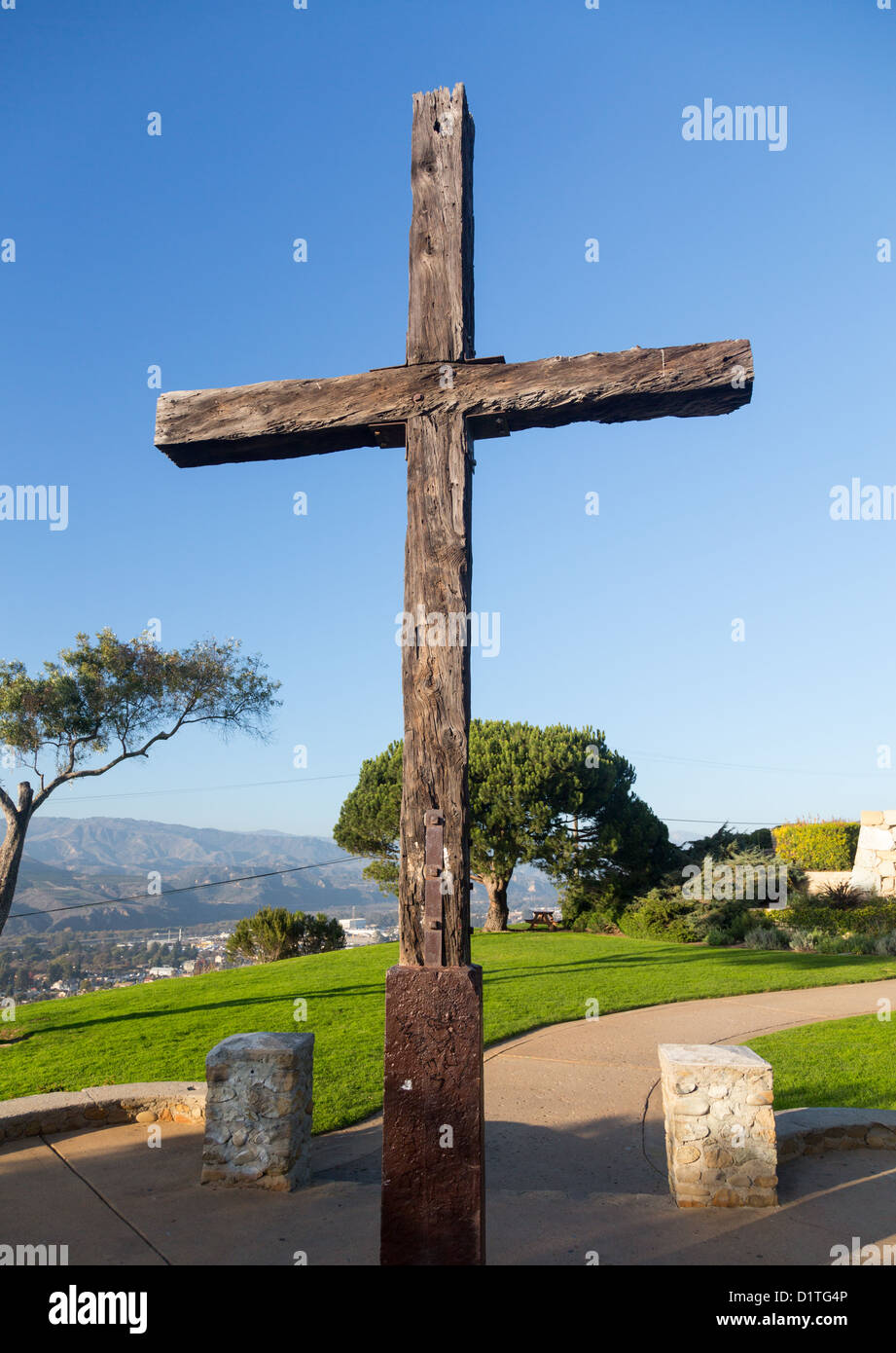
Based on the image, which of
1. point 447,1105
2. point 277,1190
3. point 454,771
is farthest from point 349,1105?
point 454,771

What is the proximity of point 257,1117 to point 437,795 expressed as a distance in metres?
2.95

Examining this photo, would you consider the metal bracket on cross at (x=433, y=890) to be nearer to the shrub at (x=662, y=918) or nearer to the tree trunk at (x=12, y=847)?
the tree trunk at (x=12, y=847)

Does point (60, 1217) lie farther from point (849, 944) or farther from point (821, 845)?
point (821, 845)

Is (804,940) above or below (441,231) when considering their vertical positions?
below

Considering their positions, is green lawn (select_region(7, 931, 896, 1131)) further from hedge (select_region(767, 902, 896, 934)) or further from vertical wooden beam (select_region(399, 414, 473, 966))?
vertical wooden beam (select_region(399, 414, 473, 966))

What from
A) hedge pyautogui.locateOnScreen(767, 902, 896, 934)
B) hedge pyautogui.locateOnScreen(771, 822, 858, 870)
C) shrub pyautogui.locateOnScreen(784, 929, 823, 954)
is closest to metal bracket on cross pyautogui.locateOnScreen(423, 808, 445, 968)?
shrub pyautogui.locateOnScreen(784, 929, 823, 954)

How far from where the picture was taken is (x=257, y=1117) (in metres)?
4.86

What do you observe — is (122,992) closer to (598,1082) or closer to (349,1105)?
(349,1105)

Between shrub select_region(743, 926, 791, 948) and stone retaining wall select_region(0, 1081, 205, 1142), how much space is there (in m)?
13.2

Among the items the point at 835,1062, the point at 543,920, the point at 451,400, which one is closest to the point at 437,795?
the point at 451,400

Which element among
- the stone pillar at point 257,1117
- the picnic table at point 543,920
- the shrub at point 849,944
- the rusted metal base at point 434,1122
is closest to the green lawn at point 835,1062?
the stone pillar at point 257,1117

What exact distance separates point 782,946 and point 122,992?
1274cm

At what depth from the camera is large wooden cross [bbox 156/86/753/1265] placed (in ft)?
10.0

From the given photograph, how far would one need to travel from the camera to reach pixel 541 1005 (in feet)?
34.2
